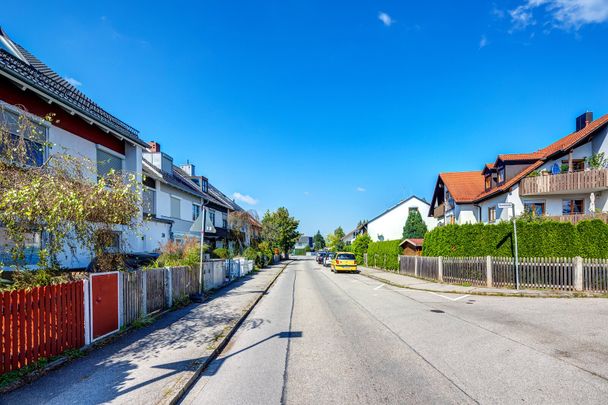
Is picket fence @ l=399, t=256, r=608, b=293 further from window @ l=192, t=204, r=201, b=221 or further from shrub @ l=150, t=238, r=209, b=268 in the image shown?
window @ l=192, t=204, r=201, b=221

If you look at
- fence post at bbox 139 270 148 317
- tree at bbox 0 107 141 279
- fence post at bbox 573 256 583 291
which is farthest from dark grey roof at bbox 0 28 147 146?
fence post at bbox 573 256 583 291

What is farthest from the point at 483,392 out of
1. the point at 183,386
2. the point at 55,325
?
the point at 55,325

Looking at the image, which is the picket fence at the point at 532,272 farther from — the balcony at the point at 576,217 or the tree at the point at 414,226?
the tree at the point at 414,226

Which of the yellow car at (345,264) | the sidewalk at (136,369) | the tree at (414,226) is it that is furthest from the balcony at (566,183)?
the sidewalk at (136,369)

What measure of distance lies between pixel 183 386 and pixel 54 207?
3.46 m

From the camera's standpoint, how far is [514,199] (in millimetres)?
24938

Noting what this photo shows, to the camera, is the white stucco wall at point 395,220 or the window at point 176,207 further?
the white stucco wall at point 395,220

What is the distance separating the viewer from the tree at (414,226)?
45250 mm

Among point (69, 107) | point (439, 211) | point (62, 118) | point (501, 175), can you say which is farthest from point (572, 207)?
point (62, 118)

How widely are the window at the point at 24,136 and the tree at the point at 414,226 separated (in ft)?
138

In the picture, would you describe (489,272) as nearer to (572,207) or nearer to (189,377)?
(572,207)

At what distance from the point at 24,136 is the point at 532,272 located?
1975cm

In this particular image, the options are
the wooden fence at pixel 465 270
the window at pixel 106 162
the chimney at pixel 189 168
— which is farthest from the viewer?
the chimney at pixel 189 168

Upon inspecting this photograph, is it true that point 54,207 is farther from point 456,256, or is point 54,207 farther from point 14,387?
point 456,256
